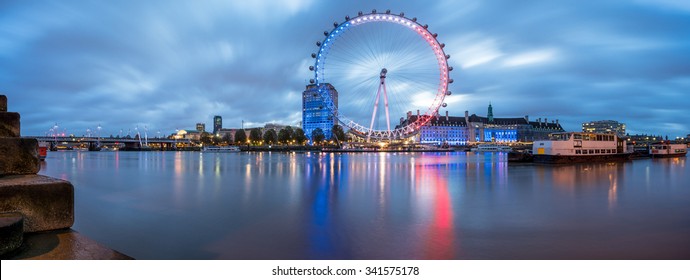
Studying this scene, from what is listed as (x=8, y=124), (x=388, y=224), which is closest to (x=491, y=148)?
(x=388, y=224)

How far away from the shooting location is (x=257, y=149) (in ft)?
451

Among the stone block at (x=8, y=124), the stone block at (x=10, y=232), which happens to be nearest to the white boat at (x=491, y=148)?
the stone block at (x=8, y=124)

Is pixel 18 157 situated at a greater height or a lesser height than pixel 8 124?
lesser

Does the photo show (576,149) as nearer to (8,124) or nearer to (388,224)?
(388,224)

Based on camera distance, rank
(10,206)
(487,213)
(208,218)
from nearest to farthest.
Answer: (10,206) → (208,218) → (487,213)

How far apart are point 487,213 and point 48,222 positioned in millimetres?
12540

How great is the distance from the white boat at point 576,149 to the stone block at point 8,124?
49.0 meters

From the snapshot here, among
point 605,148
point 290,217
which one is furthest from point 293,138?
point 290,217

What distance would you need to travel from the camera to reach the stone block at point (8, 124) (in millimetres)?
4094

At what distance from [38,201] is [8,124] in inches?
44.2

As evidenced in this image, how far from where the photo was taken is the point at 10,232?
3068 millimetres

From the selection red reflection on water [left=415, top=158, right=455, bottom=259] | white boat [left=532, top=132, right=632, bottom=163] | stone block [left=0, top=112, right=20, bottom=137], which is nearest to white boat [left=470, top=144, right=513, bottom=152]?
white boat [left=532, top=132, right=632, bottom=163]

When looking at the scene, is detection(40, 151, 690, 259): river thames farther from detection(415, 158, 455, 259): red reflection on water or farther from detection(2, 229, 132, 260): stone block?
detection(2, 229, 132, 260): stone block

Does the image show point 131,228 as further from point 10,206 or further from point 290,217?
point 10,206
